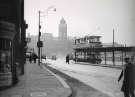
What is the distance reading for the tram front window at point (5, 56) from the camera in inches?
510

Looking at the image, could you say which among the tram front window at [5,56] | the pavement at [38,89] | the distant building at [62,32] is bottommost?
the pavement at [38,89]

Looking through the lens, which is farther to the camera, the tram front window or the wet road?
the wet road

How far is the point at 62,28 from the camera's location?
60656 millimetres

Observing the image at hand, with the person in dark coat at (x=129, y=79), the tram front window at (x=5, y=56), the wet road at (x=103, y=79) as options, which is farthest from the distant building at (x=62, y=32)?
the person in dark coat at (x=129, y=79)

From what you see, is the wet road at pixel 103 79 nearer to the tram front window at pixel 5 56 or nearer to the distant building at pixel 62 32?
the tram front window at pixel 5 56

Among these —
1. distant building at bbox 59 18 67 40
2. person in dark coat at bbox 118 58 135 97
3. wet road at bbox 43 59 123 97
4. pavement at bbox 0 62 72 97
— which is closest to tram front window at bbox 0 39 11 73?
pavement at bbox 0 62 72 97

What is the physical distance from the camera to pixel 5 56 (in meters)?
13.3

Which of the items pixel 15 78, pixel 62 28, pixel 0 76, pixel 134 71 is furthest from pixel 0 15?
pixel 62 28

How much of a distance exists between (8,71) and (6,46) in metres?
1.13

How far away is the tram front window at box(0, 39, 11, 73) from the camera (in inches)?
510

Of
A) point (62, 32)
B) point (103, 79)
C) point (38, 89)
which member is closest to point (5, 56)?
point (38, 89)

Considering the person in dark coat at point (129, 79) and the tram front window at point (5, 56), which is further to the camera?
the tram front window at point (5, 56)

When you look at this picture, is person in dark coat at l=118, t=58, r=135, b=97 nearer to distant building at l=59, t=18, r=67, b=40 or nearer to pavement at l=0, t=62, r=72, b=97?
pavement at l=0, t=62, r=72, b=97

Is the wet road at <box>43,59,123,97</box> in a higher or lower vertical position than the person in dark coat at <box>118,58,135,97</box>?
lower
